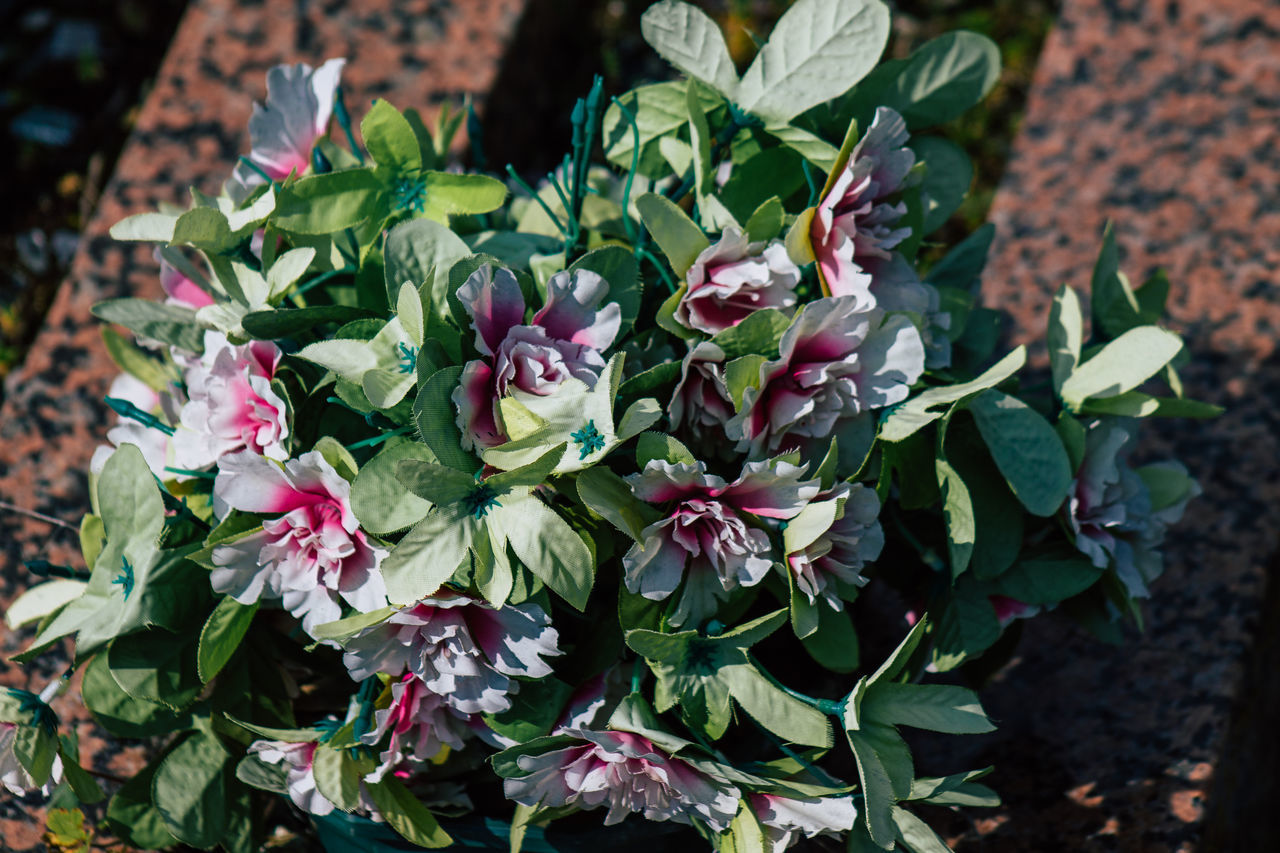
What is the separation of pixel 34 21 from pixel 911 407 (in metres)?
2.35

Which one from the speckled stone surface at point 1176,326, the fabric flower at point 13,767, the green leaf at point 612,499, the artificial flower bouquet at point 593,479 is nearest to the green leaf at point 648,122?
the artificial flower bouquet at point 593,479

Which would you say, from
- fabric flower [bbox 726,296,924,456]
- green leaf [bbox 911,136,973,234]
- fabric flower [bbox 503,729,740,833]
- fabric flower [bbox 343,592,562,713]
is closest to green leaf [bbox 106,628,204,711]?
fabric flower [bbox 343,592,562,713]

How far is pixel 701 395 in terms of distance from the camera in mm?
868

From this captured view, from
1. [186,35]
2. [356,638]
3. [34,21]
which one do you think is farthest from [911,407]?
[34,21]

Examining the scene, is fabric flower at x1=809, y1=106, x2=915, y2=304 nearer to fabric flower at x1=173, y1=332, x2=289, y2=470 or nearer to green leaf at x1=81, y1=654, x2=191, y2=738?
fabric flower at x1=173, y1=332, x2=289, y2=470

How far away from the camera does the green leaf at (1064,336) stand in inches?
39.8

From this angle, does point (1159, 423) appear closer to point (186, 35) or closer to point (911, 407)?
point (911, 407)

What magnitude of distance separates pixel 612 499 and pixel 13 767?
1.89 ft

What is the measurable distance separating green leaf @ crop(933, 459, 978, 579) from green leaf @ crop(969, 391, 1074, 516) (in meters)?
0.04

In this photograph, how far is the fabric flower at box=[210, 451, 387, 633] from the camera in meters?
0.84

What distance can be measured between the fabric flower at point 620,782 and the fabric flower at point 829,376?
26 centimetres

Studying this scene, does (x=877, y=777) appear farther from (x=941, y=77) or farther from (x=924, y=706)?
(x=941, y=77)

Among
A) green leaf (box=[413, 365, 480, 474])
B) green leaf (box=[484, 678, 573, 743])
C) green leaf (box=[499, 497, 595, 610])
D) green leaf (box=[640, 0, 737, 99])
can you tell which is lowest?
green leaf (box=[484, 678, 573, 743])


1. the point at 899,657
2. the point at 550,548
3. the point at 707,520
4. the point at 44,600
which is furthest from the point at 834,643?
the point at 44,600
